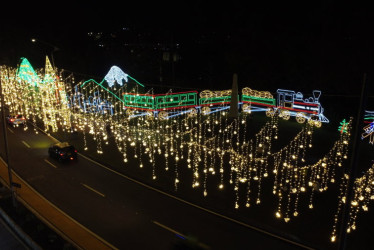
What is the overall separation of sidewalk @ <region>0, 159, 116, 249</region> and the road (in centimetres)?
29

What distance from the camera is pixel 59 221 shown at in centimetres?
1209

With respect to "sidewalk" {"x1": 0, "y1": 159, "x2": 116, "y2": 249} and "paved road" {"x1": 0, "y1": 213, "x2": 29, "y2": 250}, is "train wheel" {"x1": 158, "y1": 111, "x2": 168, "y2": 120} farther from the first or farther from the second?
"paved road" {"x1": 0, "y1": 213, "x2": 29, "y2": 250}

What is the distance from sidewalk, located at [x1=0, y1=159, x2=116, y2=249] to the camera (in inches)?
421

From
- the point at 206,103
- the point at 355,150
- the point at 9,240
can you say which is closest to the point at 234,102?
the point at 206,103

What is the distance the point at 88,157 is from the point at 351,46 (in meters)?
22.0

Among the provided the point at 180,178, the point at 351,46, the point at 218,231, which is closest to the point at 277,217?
→ the point at 218,231

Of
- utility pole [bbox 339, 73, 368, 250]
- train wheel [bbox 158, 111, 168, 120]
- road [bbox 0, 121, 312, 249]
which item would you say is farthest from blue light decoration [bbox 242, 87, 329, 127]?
utility pole [bbox 339, 73, 368, 250]

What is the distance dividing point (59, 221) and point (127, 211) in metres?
2.76

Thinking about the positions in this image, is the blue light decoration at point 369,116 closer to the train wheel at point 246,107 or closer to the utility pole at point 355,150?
the train wheel at point 246,107

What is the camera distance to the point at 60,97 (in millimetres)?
27188

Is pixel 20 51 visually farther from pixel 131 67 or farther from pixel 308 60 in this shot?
pixel 308 60

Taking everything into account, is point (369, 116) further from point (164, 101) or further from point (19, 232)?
point (19, 232)

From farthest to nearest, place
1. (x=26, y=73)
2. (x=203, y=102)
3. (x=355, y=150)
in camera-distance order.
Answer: (x=26, y=73) < (x=203, y=102) < (x=355, y=150)

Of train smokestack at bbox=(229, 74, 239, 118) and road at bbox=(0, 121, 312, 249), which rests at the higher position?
train smokestack at bbox=(229, 74, 239, 118)
